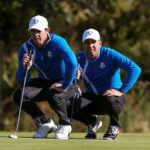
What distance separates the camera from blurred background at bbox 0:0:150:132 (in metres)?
23.4

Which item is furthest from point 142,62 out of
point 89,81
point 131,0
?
point 89,81

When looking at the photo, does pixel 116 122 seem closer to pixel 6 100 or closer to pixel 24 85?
pixel 24 85

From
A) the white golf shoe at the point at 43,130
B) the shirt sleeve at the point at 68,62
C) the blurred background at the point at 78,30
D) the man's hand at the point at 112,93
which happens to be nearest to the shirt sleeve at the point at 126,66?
the man's hand at the point at 112,93

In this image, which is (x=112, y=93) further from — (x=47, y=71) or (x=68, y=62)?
(x=47, y=71)

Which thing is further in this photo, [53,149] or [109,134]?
[109,134]

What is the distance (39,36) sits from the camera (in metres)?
11.5

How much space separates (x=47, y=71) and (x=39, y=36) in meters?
0.50

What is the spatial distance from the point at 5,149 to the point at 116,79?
2.57 metres

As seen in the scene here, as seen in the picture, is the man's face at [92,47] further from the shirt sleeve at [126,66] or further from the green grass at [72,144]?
the green grass at [72,144]

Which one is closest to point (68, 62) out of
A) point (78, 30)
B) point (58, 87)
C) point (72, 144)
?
point (58, 87)

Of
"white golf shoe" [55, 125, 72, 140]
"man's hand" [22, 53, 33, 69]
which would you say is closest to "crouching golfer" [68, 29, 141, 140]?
"white golf shoe" [55, 125, 72, 140]

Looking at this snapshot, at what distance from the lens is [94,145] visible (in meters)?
10.3

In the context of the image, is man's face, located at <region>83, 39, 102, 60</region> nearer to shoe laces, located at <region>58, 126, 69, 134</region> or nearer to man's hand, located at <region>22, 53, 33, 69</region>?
man's hand, located at <region>22, 53, 33, 69</region>

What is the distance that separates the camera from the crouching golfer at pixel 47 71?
11414 millimetres
